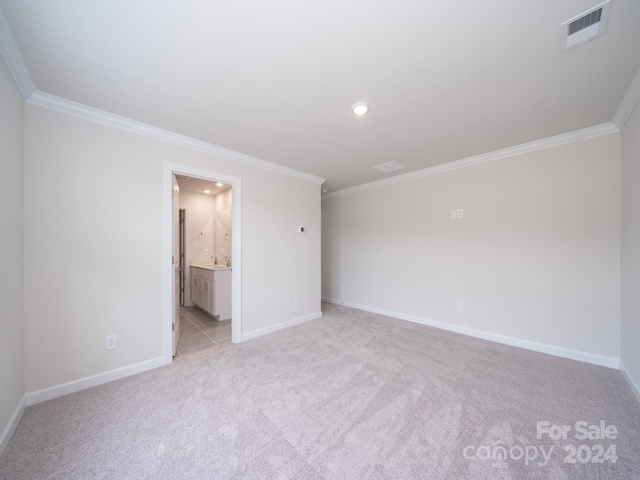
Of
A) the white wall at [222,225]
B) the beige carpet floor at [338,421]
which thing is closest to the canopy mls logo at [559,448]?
the beige carpet floor at [338,421]

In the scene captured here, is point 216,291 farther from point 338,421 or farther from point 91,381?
point 338,421

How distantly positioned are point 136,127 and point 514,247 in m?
4.53

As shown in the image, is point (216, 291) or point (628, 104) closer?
point (628, 104)

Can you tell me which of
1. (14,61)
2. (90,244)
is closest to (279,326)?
(90,244)

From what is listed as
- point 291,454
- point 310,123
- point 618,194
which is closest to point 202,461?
point 291,454

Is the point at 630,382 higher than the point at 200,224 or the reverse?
the reverse

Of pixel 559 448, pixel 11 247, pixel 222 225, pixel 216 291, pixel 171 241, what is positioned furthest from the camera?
pixel 222 225

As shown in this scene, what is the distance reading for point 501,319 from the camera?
3223 mm

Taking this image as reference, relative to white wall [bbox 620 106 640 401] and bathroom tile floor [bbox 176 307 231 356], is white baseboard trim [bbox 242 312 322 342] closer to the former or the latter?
bathroom tile floor [bbox 176 307 231 356]

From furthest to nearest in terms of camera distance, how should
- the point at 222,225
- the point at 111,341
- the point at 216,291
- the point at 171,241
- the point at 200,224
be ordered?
the point at 200,224 < the point at 222,225 < the point at 216,291 < the point at 171,241 < the point at 111,341

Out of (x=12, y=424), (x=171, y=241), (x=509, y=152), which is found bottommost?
(x=12, y=424)

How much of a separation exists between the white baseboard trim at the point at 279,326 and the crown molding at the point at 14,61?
3024 millimetres

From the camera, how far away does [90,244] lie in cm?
220

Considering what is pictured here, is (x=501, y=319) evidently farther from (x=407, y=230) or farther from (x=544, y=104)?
(x=544, y=104)
